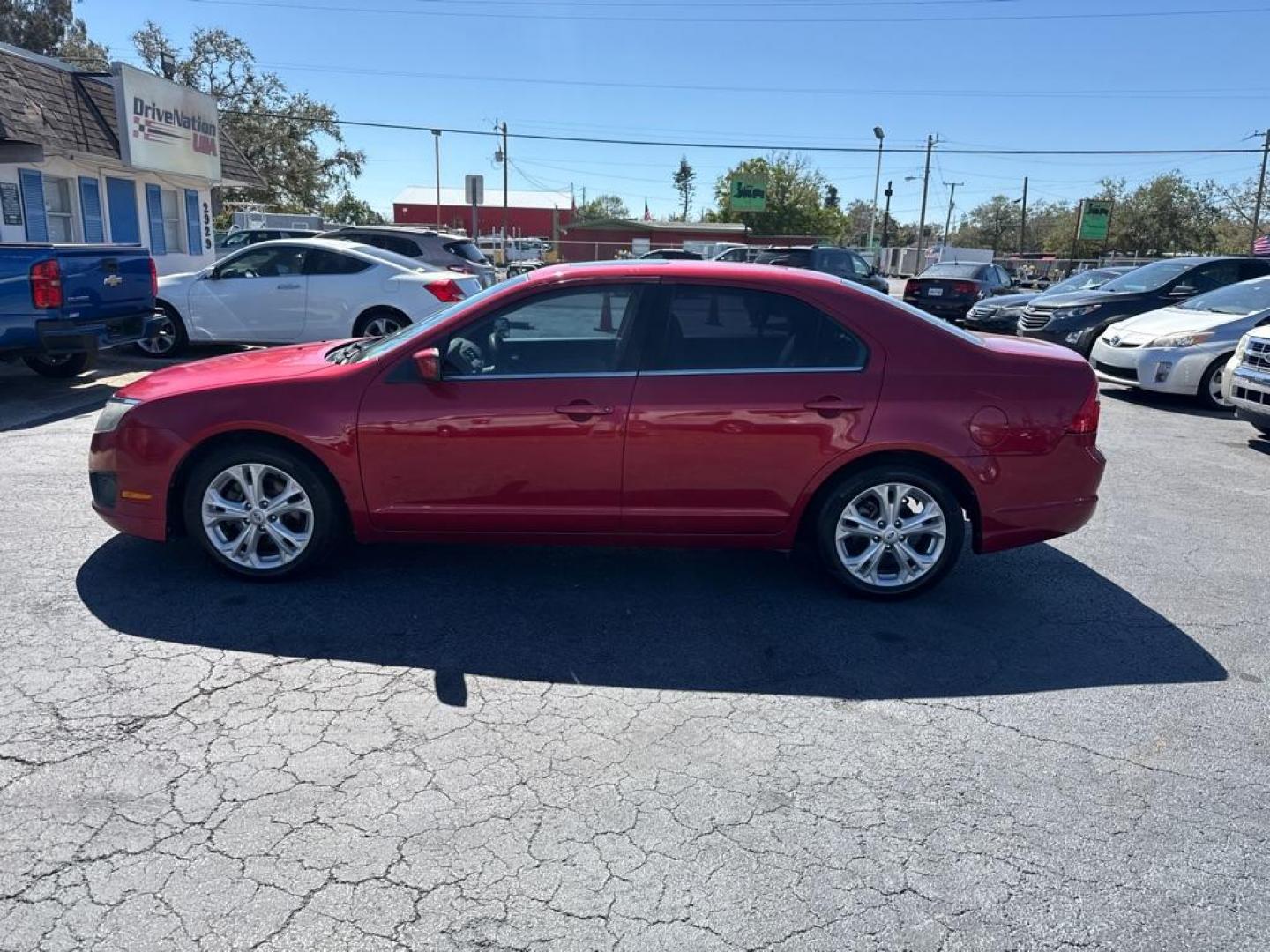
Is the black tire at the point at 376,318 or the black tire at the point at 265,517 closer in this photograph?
the black tire at the point at 265,517

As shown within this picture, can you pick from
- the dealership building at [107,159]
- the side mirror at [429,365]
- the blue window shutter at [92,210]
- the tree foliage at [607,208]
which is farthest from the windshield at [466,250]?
the tree foliage at [607,208]

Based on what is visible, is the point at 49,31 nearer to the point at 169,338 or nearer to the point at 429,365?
the point at 169,338

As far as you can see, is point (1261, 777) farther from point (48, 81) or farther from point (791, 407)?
point (48, 81)

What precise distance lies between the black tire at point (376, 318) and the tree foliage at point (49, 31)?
1641 inches

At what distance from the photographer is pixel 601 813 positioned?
2.97m

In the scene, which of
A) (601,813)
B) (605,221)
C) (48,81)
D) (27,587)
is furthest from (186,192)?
(605,221)

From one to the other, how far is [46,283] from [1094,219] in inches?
2038

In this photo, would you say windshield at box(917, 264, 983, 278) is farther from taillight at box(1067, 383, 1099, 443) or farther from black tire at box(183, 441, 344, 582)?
black tire at box(183, 441, 344, 582)

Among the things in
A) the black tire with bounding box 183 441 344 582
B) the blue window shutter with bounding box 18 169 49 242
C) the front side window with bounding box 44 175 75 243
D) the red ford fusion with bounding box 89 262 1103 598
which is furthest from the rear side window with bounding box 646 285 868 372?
the front side window with bounding box 44 175 75 243

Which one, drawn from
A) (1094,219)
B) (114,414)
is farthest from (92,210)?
(1094,219)

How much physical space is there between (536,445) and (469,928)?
2.36 m

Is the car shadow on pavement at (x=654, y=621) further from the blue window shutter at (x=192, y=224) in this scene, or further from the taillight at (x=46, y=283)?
the blue window shutter at (x=192, y=224)

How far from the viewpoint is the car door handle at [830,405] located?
441 centimetres

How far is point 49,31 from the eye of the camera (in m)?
44.7
